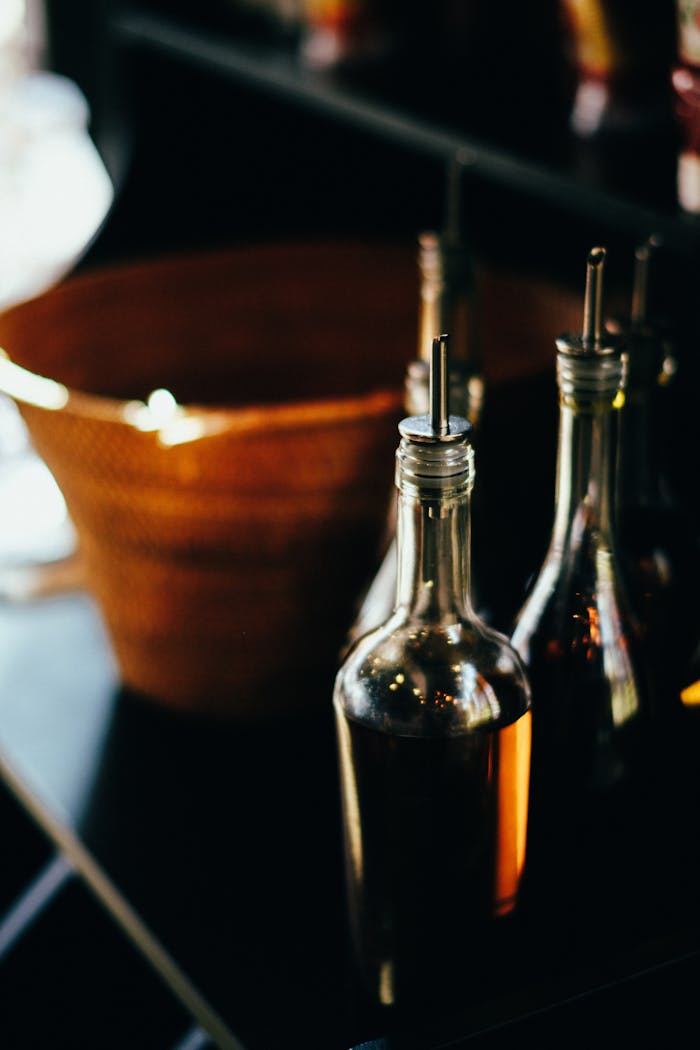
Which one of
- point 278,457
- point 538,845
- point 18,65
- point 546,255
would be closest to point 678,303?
point 546,255

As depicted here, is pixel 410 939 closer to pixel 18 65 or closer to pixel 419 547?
pixel 419 547

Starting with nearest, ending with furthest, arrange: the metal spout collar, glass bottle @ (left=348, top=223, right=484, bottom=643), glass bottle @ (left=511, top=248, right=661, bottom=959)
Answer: the metal spout collar
glass bottle @ (left=511, top=248, right=661, bottom=959)
glass bottle @ (left=348, top=223, right=484, bottom=643)

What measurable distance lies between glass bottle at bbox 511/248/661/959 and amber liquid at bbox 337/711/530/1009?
4 cm

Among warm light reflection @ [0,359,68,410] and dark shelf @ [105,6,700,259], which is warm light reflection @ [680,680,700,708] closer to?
dark shelf @ [105,6,700,259]

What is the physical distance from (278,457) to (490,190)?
507 mm

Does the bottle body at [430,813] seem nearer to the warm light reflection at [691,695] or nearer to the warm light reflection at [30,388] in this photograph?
the warm light reflection at [691,695]

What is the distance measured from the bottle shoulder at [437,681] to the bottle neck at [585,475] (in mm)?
72

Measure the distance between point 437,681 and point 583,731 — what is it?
101mm

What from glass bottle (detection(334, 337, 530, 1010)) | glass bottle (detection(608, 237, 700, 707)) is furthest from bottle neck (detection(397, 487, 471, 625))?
glass bottle (detection(608, 237, 700, 707))

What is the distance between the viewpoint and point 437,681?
53 cm

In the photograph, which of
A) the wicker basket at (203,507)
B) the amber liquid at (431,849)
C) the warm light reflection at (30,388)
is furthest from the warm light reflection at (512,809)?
the warm light reflection at (30,388)

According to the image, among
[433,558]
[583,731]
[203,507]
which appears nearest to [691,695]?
[583,731]

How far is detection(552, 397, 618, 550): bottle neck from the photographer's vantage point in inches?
21.4

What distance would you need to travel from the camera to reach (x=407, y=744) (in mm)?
532
